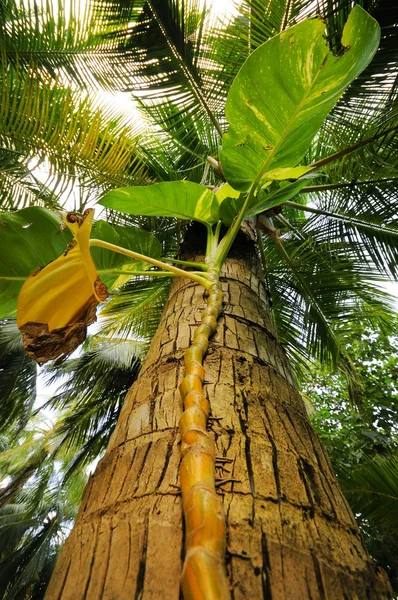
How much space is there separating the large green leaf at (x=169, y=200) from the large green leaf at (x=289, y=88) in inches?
10.3

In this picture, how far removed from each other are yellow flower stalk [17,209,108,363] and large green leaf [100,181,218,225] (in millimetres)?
429

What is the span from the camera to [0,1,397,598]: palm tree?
48 cm

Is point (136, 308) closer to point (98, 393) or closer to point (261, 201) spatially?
point (98, 393)

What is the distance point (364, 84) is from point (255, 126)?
4.94 feet

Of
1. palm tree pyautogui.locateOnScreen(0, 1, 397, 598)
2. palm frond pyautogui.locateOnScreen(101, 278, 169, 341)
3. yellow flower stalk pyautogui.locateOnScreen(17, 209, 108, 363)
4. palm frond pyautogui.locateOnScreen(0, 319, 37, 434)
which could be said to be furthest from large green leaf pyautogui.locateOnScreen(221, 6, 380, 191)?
palm frond pyautogui.locateOnScreen(0, 319, 37, 434)

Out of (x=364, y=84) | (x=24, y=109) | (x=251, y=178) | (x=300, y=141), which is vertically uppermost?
(x=364, y=84)

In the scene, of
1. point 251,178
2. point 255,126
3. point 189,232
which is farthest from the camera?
point 189,232

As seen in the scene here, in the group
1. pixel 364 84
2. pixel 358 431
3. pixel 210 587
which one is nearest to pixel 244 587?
pixel 210 587

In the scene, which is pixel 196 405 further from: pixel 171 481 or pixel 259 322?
pixel 259 322

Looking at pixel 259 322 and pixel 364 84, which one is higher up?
pixel 364 84

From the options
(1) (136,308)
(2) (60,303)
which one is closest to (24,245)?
(2) (60,303)

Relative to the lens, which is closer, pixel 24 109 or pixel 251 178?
pixel 251 178

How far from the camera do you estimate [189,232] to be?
6.17 feet

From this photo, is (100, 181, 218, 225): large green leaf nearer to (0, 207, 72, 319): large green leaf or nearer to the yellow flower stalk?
(0, 207, 72, 319): large green leaf
